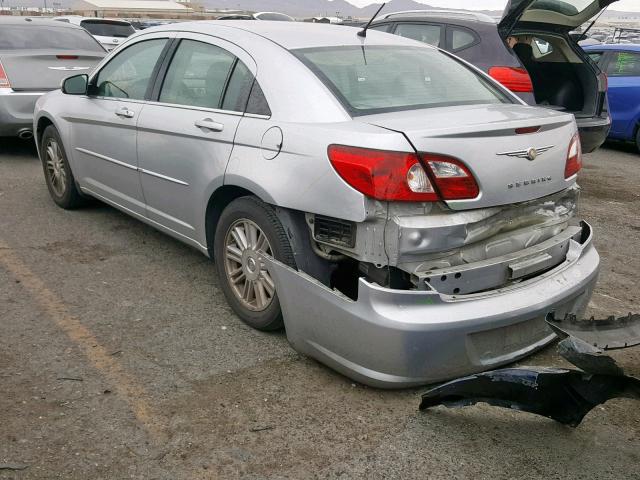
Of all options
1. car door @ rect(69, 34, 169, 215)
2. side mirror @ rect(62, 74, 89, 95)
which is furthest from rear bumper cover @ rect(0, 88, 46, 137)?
side mirror @ rect(62, 74, 89, 95)

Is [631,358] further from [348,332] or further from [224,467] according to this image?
[224,467]

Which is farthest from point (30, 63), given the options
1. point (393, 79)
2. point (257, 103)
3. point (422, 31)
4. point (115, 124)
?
point (393, 79)

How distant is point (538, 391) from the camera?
259cm

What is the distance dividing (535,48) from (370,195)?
19.0 ft

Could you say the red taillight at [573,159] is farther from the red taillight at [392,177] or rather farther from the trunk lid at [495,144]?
the red taillight at [392,177]

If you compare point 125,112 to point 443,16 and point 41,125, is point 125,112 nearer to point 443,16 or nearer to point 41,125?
point 41,125

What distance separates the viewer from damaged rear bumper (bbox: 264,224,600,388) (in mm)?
2723

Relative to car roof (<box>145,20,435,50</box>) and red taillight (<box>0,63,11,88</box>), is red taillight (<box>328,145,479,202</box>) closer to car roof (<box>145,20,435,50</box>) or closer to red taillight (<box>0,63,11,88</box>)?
car roof (<box>145,20,435,50</box>)

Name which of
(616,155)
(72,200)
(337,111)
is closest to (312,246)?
(337,111)

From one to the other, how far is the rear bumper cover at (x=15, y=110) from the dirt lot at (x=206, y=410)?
12.2 feet

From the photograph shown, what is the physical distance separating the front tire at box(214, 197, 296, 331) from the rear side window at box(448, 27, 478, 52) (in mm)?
4122

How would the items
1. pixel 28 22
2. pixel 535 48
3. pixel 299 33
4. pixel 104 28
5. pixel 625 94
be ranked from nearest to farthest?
pixel 299 33, pixel 535 48, pixel 28 22, pixel 625 94, pixel 104 28

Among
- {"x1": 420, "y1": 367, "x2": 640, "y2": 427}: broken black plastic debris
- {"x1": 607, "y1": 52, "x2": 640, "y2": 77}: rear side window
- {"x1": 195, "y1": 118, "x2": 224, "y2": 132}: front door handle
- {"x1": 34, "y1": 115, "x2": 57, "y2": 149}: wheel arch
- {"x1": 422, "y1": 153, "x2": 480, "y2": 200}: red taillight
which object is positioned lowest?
{"x1": 420, "y1": 367, "x2": 640, "y2": 427}: broken black plastic debris

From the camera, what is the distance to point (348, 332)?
2.85 meters
